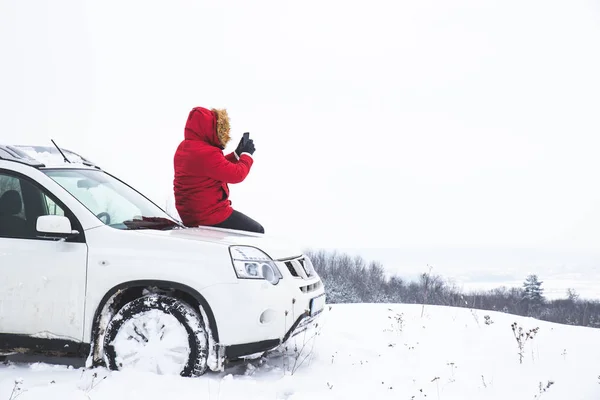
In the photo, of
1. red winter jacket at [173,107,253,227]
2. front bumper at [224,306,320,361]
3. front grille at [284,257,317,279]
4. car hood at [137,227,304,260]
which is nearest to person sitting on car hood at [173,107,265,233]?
red winter jacket at [173,107,253,227]

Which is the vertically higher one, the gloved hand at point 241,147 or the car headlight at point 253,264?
the gloved hand at point 241,147

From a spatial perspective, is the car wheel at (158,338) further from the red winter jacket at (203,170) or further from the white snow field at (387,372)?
the red winter jacket at (203,170)

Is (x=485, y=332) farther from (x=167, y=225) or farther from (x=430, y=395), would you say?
(x=167, y=225)

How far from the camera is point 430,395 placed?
3.95m

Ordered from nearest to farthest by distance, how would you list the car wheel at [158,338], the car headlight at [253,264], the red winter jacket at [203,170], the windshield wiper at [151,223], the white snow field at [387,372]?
the white snow field at [387,372], the car wheel at [158,338], the car headlight at [253,264], the windshield wiper at [151,223], the red winter jacket at [203,170]

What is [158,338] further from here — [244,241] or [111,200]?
[111,200]

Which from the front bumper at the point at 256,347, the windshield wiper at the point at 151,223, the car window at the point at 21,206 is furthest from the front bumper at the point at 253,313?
the car window at the point at 21,206

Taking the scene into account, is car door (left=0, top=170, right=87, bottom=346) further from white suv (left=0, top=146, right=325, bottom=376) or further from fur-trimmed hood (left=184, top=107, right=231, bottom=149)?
fur-trimmed hood (left=184, top=107, right=231, bottom=149)

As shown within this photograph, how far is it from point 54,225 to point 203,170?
192 centimetres

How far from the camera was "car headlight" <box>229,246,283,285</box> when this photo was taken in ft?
12.9

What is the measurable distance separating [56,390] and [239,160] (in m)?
3.03

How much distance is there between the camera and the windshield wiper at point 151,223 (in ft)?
14.2

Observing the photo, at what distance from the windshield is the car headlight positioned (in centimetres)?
93

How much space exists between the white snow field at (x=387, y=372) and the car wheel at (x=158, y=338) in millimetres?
104
